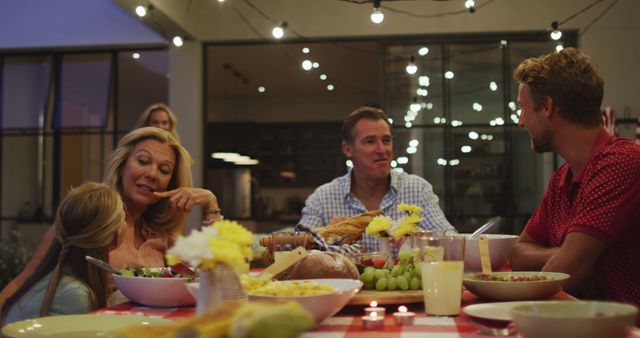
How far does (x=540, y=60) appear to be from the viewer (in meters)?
2.40

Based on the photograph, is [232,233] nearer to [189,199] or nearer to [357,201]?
[189,199]

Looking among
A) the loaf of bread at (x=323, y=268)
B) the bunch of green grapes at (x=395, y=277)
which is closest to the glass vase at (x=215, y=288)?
the loaf of bread at (x=323, y=268)

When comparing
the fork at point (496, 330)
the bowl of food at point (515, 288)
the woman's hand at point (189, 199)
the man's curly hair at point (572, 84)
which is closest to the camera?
the fork at point (496, 330)

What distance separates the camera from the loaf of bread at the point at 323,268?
166 centimetres

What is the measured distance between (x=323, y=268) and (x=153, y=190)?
1.33 m

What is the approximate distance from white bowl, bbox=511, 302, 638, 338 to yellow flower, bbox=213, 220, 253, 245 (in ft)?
1.38

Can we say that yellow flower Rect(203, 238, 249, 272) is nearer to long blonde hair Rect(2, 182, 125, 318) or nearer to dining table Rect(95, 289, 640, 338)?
dining table Rect(95, 289, 640, 338)

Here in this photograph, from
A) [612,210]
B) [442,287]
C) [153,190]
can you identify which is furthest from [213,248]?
[153,190]

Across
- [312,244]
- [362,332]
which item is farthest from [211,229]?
[312,244]

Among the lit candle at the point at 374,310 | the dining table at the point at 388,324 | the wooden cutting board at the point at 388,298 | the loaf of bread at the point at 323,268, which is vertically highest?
the loaf of bread at the point at 323,268

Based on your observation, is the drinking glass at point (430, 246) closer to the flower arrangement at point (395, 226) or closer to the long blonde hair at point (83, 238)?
the flower arrangement at point (395, 226)

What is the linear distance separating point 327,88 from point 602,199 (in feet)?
31.2

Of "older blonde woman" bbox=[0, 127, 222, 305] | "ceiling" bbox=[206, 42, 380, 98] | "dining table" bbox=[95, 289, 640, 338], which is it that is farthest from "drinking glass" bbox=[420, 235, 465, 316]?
"ceiling" bbox=[206, 42, 380, 98]

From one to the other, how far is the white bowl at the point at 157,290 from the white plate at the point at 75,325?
0.80 feet
